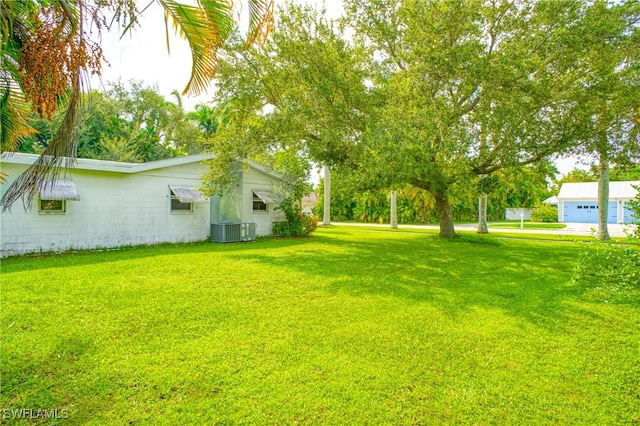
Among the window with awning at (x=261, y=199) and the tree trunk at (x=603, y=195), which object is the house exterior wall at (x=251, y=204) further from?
the tree trunk at (x=603, y=195)

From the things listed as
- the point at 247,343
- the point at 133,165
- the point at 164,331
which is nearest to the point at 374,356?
the point at 247,343

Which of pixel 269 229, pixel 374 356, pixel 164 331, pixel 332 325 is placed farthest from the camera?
pixel 269 229

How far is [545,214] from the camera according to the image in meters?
32.3

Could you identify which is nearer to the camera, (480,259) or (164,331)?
(164,331)

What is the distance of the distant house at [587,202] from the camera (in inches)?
1073

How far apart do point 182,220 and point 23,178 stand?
10120 millimetres

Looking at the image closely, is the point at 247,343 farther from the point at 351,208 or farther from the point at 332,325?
the point at 351,208

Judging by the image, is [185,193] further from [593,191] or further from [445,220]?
[593,191]

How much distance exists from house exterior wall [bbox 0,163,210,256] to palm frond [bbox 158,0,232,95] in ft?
28.8

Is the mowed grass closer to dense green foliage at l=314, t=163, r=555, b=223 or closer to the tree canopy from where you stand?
the tree canopy

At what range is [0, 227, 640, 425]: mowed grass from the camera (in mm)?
2723

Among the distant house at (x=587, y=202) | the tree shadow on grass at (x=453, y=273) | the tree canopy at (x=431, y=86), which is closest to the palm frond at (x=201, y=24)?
the tree shadow on grass at (x=453, y=273)

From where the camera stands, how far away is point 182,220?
41.5 feet

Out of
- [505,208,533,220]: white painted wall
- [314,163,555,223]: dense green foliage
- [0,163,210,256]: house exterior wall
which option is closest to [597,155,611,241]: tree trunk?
[314,163,555,223]: dense green foliage
